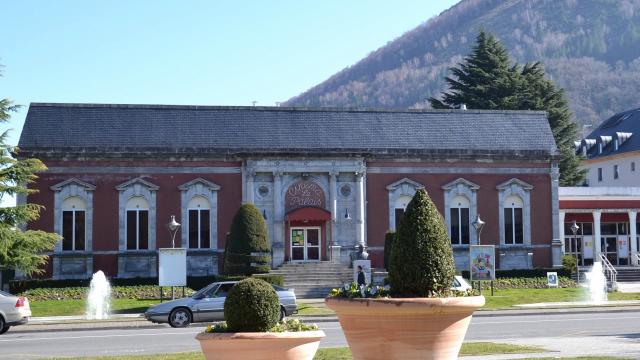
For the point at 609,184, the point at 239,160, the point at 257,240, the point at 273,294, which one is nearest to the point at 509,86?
the point at 609,184

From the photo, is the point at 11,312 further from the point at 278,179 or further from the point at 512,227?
the point at 512,227

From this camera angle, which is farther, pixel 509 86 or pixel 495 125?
pixel 509 86

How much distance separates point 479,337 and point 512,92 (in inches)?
2039

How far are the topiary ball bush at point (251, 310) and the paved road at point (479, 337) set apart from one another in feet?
24.2

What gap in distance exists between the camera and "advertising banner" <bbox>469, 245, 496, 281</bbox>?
3941 centimetres

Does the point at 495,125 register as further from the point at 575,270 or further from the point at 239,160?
the point at 239,160

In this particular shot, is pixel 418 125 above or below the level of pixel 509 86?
below

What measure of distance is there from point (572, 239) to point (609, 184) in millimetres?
24950

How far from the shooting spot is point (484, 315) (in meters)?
32.2

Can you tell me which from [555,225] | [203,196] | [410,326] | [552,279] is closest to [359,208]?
[203,196]

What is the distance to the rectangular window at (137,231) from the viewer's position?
150ft

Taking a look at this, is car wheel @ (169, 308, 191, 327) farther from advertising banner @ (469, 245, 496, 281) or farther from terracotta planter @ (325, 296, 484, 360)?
terracotta planter @ (325, 296, 484, 360)

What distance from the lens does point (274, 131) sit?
48.1 metres

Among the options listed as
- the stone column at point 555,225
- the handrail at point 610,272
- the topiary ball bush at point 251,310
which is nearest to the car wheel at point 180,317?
the topiary ball bush at point 251,310
